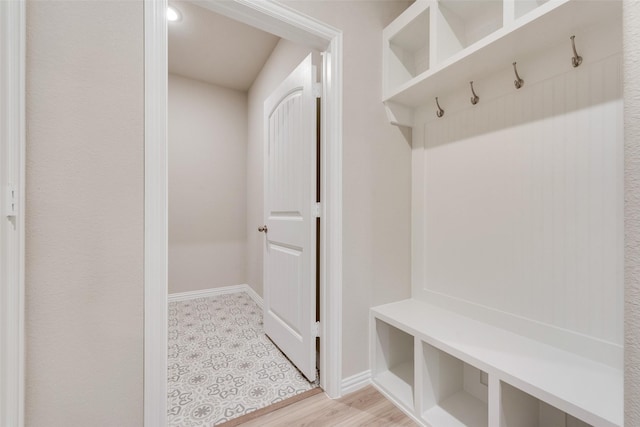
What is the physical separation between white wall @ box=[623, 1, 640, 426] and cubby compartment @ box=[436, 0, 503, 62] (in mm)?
916

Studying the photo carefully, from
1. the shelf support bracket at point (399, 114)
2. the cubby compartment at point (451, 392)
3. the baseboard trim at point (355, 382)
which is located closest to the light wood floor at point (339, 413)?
the baseboard trim at point (355, 382)

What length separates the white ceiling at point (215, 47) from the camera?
2.26 m

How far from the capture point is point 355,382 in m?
1.59

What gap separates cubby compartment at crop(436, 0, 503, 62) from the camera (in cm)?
137

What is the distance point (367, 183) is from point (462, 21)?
102 centimetres

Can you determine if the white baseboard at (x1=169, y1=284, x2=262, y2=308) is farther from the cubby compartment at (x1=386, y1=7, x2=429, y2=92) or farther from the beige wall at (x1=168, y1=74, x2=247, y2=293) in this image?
the cubby compartment at (x1=386, y1=7, x2=429, y2=92)

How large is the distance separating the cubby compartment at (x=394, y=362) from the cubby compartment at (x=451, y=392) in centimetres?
13

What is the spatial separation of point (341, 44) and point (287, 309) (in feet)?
5.62

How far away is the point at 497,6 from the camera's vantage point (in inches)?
53.6

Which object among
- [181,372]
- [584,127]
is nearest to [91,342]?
[181,372]

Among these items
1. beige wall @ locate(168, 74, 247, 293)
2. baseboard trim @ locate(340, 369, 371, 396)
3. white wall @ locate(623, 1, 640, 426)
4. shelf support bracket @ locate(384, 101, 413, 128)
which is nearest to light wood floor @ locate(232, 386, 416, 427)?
baseboard trim @ locate(340, 369, 371, 396)

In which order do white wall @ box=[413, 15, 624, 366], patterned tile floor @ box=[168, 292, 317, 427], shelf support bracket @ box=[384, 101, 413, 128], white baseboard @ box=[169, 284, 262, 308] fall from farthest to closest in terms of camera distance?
white baseboard @ box=[169, 284, 262, 308] < shelf support bracket @ box=[384, 101, 413, 128] < patterned tile floor @ box=[168, 292, 317, 427] < white wall @ box=[413, 15, 624, 366]
